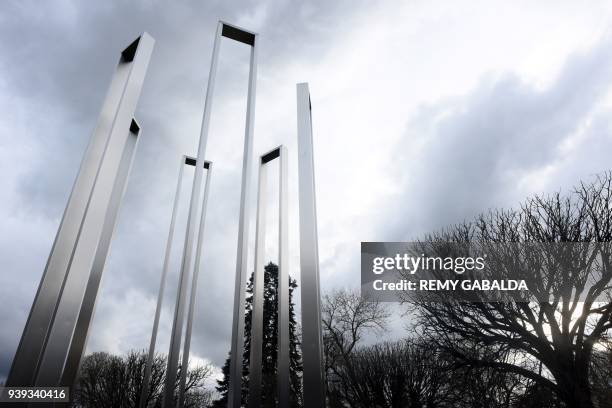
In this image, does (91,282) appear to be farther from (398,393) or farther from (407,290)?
(398,393)

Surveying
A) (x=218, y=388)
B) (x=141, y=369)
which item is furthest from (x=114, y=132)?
(x=218, y=388)

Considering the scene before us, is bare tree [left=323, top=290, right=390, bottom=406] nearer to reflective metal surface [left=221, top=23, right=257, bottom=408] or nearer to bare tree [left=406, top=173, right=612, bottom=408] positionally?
bare tree [left=406, top=173, right=612, bottom=408]

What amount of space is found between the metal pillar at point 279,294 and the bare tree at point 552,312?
10816 mm

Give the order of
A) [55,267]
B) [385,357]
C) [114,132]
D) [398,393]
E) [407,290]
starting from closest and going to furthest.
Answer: [55,267] → [114,132] → [407,290] → [398,393] → [385,357]

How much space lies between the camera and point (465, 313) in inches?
518

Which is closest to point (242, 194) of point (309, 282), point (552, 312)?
point (309, 282)

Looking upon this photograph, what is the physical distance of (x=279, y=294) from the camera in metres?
3.73

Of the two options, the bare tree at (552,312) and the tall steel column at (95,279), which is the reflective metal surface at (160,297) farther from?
the bare tree at (552,312)

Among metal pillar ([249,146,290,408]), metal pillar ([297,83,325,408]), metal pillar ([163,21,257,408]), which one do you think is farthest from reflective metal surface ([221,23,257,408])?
metal pillar ([297,83,325,408])

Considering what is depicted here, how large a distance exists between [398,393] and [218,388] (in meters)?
18.7

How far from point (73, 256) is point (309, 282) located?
3.52 feet

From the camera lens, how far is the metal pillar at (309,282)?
5.79 ft

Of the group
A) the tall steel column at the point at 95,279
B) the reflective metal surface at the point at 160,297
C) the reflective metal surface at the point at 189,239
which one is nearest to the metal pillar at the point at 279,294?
the reflective metal surface at the point at 189,239

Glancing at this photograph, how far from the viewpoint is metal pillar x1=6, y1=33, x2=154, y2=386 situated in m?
1.47
